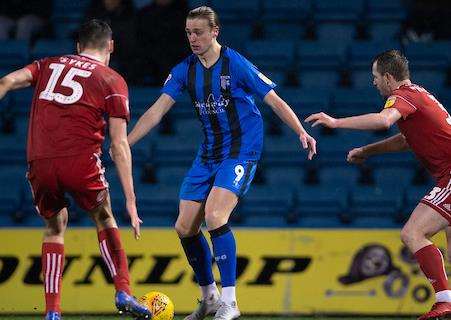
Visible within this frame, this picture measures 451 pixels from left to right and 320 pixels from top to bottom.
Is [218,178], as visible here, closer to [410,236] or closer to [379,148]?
[379,148]

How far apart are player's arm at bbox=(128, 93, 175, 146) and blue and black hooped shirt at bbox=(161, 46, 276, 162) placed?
0.74 feet

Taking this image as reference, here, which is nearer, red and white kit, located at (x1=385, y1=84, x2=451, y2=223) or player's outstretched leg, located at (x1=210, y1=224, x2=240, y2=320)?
player's outstretched leg, located at (x1=210, y1=224, x2=240, y2=320)

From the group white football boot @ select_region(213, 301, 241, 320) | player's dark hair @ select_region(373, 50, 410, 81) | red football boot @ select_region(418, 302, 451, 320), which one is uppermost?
player's dark hair @ select_region(373, 50, 410, 81)

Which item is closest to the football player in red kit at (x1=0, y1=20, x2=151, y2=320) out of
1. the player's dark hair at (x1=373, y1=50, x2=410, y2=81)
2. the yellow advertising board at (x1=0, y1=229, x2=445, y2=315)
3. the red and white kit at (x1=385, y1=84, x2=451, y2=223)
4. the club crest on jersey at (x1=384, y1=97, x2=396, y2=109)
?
the club crest on jersey at (x1=384, y1=97, x2=396, y2=109)

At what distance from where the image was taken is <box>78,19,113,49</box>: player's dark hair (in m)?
6.91

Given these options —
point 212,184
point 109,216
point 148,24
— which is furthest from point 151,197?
point 109,216

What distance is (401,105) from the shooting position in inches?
290

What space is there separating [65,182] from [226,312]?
57.7 inches

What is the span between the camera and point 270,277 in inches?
370

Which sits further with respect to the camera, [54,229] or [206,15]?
[206,15]

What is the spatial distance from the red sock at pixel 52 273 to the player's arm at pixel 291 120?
5.83ft

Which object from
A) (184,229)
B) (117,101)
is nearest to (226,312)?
(184,229)

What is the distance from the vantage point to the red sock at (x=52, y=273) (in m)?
6.83

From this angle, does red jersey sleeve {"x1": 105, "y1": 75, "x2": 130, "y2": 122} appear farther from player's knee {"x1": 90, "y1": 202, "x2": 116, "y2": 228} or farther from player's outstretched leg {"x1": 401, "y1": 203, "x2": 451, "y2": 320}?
player's outstretched leg {"x1": 401, "y1": 203, "x2": 451, "y2": 320}
